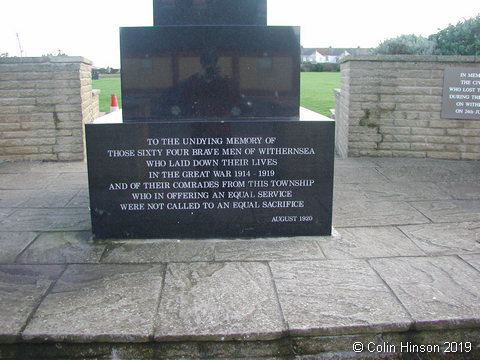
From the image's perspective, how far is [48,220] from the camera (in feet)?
15.6

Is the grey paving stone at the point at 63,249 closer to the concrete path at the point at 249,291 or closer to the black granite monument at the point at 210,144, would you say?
the concrete path at the point at 249,291

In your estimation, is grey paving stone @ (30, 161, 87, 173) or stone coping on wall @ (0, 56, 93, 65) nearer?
grey paving stone @ (30, 161, 87, 173)

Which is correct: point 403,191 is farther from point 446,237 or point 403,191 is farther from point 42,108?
point 42,108

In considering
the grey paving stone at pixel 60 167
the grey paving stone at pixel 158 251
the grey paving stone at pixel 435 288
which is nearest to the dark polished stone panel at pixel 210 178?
the grey paving stone at pixel 158 251

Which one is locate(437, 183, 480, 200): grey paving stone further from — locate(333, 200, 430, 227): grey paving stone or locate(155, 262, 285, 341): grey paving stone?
locate(155, 262, 285, 341): grey paving stone

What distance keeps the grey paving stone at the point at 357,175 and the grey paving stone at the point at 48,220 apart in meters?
3.11

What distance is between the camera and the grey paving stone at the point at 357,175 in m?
6.38

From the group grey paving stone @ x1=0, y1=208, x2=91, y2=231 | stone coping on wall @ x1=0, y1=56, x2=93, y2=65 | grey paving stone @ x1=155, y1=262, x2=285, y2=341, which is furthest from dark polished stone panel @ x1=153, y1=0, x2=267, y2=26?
stone coping on wall @ x1=0, y1=56, x2=93, y2=65

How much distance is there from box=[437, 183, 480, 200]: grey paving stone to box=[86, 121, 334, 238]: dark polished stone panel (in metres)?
2.13

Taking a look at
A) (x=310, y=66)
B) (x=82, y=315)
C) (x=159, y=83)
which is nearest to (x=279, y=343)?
(x=82, y=315)

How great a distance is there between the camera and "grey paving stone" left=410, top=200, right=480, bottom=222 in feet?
15.7

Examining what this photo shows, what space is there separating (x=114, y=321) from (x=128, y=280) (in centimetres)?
57

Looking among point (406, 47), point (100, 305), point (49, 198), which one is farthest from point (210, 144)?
point (406, 47)

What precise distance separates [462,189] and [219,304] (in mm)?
3962
